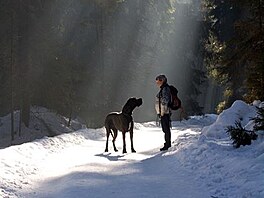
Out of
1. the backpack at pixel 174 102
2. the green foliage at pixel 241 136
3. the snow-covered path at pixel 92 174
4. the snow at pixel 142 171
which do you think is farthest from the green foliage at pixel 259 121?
the backpack at pixel 174 102

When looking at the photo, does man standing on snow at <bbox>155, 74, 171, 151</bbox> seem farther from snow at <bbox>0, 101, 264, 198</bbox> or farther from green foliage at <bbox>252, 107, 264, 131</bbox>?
green foliage at <bbox>252, 107, 264, 131</bbox>

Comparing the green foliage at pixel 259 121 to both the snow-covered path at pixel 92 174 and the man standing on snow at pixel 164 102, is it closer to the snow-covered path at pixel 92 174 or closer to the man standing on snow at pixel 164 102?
the snow-covered path at pixel 92 174

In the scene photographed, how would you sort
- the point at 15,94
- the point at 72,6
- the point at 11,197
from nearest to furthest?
the point at 11,197 < the point at 15,94 < the point at 72,6

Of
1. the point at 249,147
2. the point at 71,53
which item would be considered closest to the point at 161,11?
the point at 71,53

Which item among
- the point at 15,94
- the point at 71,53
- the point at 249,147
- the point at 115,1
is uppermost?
the point at 115,1

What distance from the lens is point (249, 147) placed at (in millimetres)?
8453

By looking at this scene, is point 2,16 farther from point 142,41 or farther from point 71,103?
point 142,41

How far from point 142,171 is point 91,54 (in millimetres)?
21285

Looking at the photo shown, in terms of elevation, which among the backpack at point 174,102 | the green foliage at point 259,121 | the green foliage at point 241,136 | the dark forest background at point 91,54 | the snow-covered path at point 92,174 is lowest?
the snow-covered path at point 92,174

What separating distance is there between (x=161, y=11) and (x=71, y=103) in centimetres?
1119

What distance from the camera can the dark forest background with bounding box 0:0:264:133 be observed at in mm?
23438

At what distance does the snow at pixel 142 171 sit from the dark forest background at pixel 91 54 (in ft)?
18.2

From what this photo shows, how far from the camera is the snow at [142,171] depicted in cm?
668

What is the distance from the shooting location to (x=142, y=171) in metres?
8.85
